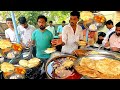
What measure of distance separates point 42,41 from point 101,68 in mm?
1196

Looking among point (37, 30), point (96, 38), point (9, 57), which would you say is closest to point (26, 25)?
point (37, 30)

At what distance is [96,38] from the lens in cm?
600

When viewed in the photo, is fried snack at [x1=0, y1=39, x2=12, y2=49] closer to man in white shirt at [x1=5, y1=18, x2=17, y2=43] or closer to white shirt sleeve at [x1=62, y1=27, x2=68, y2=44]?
man in white shirt at [x1=5, y1=18, x2=17, y2=43]

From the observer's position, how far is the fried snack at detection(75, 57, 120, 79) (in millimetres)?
5840

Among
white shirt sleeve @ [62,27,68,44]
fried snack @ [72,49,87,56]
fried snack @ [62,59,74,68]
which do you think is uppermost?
white shirt sleeve @ [62,27,68,44]

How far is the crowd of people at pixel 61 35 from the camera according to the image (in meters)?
5.98

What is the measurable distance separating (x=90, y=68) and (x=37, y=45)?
1077mm

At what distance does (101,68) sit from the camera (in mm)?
5895

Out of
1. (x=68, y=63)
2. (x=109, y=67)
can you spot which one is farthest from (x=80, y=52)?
(x=109, y=67)

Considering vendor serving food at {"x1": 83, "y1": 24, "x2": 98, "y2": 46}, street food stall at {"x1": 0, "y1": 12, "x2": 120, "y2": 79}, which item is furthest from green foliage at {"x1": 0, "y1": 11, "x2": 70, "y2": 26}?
vendor serving food at {"x1": 83, "y1": 24, "x2": 98, "y2": 46}

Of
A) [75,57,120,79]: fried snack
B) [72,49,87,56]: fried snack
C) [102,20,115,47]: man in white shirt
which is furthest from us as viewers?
[72,49,87,56]: fried snack

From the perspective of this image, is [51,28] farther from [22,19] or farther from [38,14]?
[22,19]

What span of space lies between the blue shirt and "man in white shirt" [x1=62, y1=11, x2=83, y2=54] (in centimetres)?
28
